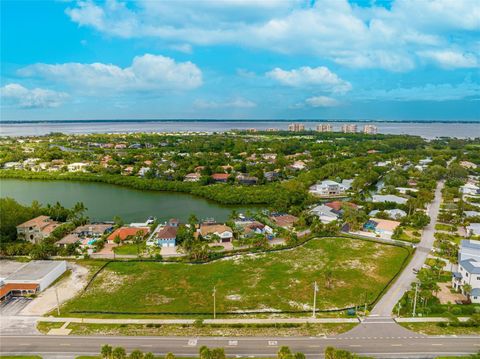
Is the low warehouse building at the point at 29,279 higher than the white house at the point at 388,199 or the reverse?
the reverse

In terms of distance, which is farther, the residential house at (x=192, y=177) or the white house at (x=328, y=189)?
the residential house at (x=192, y=177)

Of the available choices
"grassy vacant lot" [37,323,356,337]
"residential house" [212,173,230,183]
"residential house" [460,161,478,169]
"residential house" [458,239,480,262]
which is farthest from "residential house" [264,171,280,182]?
"grassy vacant lot" [37,323,356,337]

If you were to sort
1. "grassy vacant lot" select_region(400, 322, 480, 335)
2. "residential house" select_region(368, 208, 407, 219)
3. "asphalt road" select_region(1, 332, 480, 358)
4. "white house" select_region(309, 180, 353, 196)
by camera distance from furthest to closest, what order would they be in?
"white house" select_region(309, 180, 353, 196) < "residential house" select_region(368, 208, 407, 219) < "grassy vacant lot" select_region(400, 322, 480, 335) < "asphalt road" select_region(1, 332, 480, 358)

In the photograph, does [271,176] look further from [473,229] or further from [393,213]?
[473,229]

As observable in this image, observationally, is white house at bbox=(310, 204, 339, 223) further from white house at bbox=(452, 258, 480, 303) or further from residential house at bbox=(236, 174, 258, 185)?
residential house at bbox=(236, 174, 258, 185)

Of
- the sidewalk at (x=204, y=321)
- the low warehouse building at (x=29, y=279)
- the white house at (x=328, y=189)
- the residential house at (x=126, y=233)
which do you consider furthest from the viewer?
the white house at (x=328, y=189)

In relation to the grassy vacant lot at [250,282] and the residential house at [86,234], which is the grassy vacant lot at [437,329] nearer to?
the grassy vacant lot at [250,282]

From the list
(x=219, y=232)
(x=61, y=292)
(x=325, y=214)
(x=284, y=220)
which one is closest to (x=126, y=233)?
(x=219, y=232)

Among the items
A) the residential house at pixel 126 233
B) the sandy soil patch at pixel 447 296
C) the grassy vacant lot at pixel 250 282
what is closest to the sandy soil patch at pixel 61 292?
the grassy vacant lot at pixel 250 282
